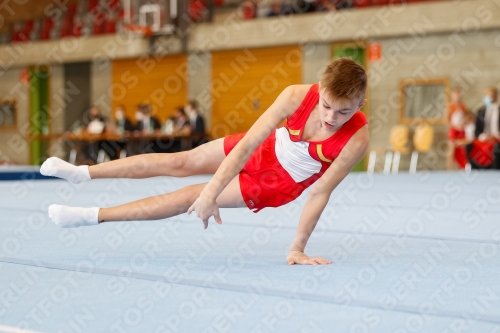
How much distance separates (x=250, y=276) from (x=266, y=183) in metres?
0.58

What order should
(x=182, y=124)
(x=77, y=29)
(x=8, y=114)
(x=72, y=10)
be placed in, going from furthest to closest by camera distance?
(x=8, y=114) → (x=72, y=10) → (x=77, y=29) → (x=182, y=124)

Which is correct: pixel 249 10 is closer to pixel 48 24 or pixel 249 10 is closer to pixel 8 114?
pixel 48 24

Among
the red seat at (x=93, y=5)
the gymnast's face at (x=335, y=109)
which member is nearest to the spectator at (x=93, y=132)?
Result: the red seat at (x=93, y=5)

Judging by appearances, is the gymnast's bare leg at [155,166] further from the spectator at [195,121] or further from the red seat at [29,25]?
the red seat at [29,25]

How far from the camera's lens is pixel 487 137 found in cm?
1117

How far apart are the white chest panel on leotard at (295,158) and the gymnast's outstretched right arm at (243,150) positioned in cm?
19

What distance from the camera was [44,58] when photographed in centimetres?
1753

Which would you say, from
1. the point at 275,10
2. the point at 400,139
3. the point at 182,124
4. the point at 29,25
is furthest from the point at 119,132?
the point at 29,25

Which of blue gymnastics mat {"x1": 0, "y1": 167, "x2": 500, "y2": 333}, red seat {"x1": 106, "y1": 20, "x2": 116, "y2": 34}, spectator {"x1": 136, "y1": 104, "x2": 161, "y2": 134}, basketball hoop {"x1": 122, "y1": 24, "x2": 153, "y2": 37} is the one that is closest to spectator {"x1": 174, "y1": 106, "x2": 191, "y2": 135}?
spectator {"x1": 136, "y1": 104, "x2": 161, "y2": 134}

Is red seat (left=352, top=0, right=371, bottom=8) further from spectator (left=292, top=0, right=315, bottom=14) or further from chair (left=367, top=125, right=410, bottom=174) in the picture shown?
chair (left=367, top=125, right=410, bottom=174)

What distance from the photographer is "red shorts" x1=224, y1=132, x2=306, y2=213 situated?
3.16 metres

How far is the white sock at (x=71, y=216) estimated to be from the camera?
3111mm

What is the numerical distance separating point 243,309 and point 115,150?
12.8m

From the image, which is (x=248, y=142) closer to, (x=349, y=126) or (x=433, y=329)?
(x=349, y=126)
